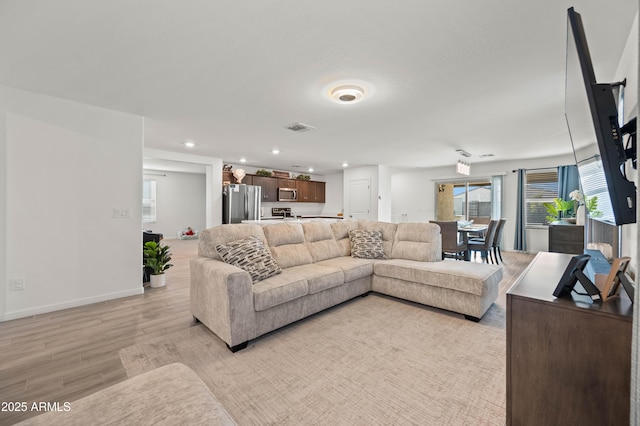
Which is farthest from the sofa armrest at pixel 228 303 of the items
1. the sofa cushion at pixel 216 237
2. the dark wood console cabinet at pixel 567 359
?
the dark wood console cabinet at pixel 567 359

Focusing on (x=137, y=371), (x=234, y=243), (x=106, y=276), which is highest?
(x=234, y=243)

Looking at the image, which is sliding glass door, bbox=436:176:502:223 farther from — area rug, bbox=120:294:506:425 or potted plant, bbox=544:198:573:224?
area rug, bbox=120:294:506:425

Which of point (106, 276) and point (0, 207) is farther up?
point (0, 207)

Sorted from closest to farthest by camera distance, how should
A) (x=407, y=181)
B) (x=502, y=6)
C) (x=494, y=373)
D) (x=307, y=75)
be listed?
(x=502, y=6) → (x=494, y=373) → (x=307, y=75) → (x=407, y=181)

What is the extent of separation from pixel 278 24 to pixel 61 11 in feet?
4.41

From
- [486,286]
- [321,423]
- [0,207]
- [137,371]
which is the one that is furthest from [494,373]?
[0,207]

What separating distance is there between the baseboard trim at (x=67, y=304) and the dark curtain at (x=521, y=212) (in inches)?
321

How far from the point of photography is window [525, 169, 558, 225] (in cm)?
647

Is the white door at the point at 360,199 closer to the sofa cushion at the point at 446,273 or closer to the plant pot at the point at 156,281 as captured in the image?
the sofa cushion at the point at 446,273

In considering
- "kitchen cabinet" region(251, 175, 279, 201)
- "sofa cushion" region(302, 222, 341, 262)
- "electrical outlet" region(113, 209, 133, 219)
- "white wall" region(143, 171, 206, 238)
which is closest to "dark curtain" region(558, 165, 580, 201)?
"sofa cushion" region(302, 222, 341, 262)

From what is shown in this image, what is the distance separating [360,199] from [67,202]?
6.41m

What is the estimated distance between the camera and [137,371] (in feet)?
6.19

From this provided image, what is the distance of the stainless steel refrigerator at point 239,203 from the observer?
6590 mm

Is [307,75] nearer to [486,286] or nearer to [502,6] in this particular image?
[502,6]
